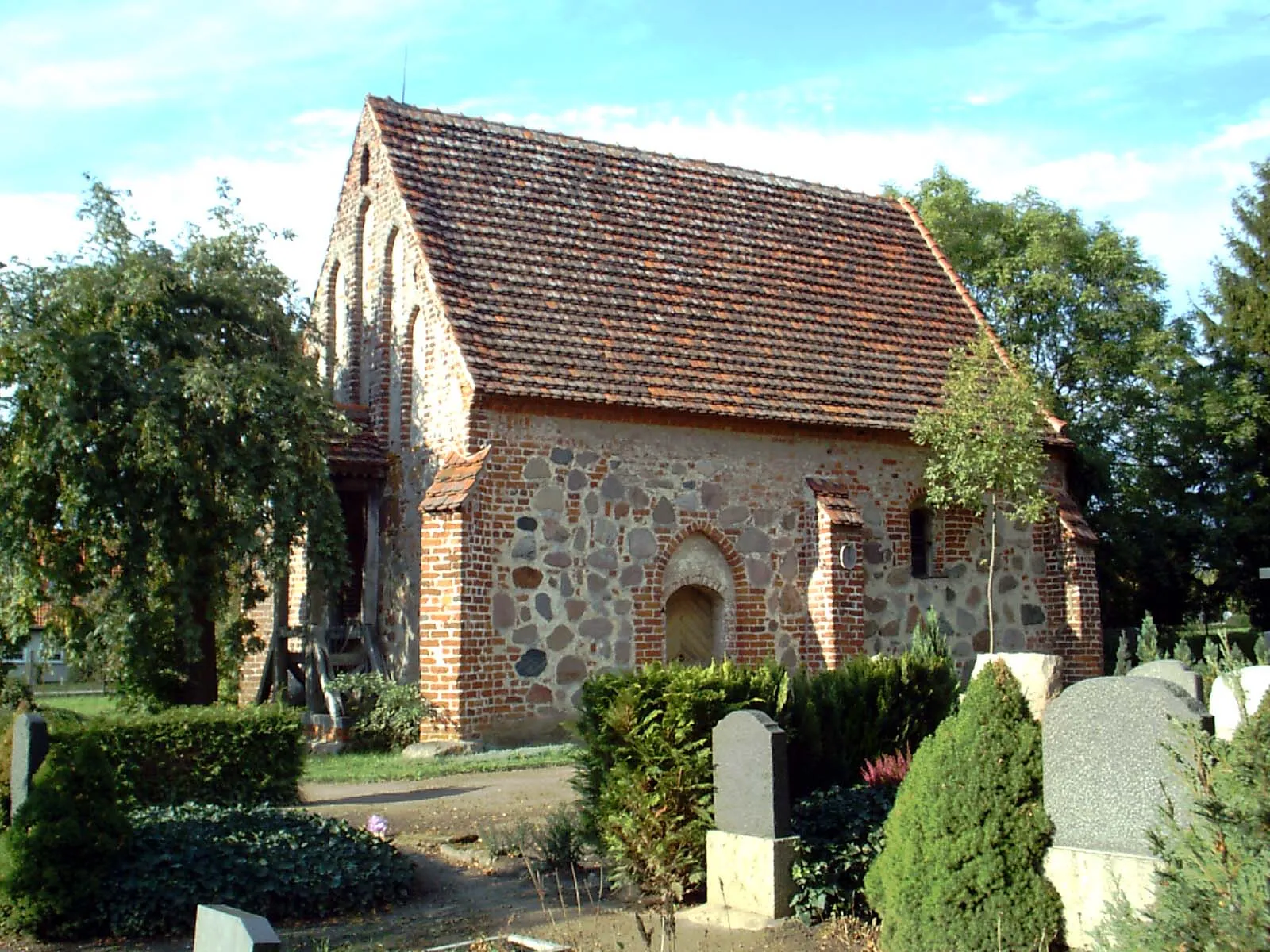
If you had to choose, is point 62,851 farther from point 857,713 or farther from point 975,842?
point 857,713

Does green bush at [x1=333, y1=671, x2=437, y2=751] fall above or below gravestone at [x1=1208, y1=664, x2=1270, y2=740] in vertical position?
below

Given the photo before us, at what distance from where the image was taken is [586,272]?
60.7ft

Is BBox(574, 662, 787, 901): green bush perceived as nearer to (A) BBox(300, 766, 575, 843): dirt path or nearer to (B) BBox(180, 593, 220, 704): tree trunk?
(A) BBox(300, 766, 575, 843): dirt path

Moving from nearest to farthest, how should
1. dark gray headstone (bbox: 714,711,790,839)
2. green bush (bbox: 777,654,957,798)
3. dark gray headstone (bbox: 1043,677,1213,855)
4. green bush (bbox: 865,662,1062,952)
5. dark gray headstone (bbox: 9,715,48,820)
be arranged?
dark gray headstone (bbox: 1043,677,1213,855)
green bush (bbox: 865,662,1062,952)
dark gray headstone (bbox: 714,711,790,839)
dark gray headstone (bbox: 9,715,48,820)
green bush (bbox: 777,654,957,798)

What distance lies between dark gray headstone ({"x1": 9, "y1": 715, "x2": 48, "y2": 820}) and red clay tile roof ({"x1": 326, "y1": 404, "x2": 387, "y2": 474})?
30.2 feet

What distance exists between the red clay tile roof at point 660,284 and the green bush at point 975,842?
392 inches

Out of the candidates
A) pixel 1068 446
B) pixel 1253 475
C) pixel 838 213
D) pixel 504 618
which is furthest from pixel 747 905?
pixel 1253 475

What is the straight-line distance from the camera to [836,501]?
60.4ft

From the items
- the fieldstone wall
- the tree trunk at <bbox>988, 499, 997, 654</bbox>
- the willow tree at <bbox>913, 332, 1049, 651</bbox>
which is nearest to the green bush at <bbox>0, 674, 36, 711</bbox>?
the fieldstone wall

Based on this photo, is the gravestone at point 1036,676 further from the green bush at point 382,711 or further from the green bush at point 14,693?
the green bush at point 382,711

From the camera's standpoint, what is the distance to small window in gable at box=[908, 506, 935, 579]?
19891mm

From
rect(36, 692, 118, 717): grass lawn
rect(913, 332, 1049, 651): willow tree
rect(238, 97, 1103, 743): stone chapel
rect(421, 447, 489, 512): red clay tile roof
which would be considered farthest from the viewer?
rect(36, 692, 118, 717): grass lawn

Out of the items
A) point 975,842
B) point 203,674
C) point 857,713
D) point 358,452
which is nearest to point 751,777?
point 975,842

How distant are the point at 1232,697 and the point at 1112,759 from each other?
2.69ft
